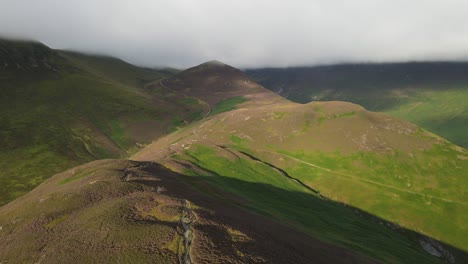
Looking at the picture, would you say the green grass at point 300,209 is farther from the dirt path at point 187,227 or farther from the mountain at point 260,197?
the dirt path at point 187,227

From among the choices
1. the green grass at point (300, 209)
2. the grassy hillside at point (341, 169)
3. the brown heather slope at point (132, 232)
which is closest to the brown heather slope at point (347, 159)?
the grassy hillside at point (341, 169)

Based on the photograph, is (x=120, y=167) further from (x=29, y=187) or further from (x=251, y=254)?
(x=29, y=187)

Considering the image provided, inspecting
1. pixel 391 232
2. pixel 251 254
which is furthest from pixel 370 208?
pixel 251 254

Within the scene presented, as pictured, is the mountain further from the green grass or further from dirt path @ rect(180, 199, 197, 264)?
the green grass

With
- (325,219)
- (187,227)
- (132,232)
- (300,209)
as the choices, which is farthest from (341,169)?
(132,232)

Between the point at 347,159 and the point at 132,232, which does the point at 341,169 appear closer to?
the point at 347,159

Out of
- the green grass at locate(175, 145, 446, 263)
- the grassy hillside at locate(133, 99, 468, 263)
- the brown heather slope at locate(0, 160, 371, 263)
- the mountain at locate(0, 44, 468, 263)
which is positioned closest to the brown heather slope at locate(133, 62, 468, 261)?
the grassy hillside at locate(133, 99, 468, 263)
